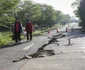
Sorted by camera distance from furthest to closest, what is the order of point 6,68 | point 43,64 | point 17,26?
point 17,26 → point 43,64 → point 6,68

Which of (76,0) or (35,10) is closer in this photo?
Answer: (35,10)

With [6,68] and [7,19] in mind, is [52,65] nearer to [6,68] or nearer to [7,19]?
[6,68]

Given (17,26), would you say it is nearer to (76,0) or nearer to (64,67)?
(64,67)

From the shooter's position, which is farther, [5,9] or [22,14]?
[22,14]

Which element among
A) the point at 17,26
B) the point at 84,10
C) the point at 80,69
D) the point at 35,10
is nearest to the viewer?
the point at 80,69

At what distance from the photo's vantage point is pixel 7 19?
20.2 m

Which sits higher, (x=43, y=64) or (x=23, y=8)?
(x=23, y=8)

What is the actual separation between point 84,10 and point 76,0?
2997cm

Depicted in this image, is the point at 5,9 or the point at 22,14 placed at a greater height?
the point at 22,14

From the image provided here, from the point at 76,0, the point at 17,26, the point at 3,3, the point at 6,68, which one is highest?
the point at 76,0

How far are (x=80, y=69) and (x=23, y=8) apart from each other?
4571 centimetres

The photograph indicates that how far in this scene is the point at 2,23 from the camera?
20.4 meters

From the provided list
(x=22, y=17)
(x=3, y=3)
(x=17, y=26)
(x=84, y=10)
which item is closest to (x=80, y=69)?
(x=17, y=26)

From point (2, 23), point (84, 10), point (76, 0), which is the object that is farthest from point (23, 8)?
point (76, 0)
